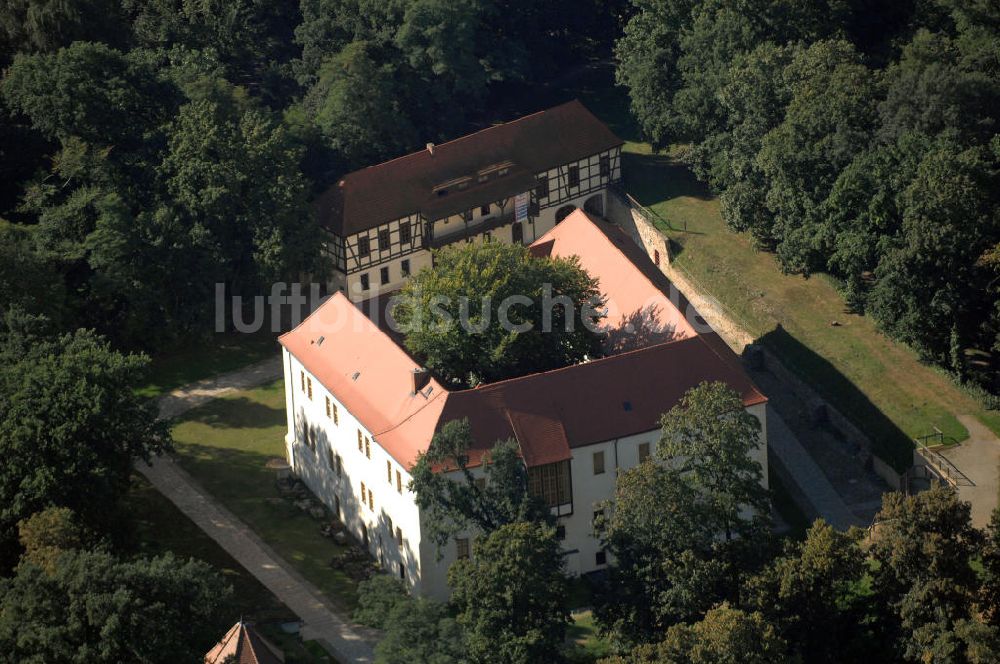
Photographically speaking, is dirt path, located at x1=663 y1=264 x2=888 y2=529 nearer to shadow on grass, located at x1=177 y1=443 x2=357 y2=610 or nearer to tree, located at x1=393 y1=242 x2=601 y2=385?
tree, located at x1=393 y1=242 x2=601 y2=385

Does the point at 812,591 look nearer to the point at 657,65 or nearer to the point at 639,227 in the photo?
the point at 639,227

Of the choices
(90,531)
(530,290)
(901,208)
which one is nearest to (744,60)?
(901,208)

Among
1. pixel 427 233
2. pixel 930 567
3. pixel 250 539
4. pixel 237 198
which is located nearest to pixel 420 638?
pixel 250 539

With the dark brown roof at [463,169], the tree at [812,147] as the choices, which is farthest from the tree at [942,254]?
the dark brown roof at [463,169]

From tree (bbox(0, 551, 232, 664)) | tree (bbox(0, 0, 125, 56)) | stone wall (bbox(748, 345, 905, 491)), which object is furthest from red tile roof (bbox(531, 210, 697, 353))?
tree (bbox(0, 0, 125, 56))

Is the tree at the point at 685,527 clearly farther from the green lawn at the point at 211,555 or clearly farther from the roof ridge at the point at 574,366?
the green lawn at the point at 211,555

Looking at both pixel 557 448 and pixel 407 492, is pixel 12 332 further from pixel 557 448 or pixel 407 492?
pixel 557 448
